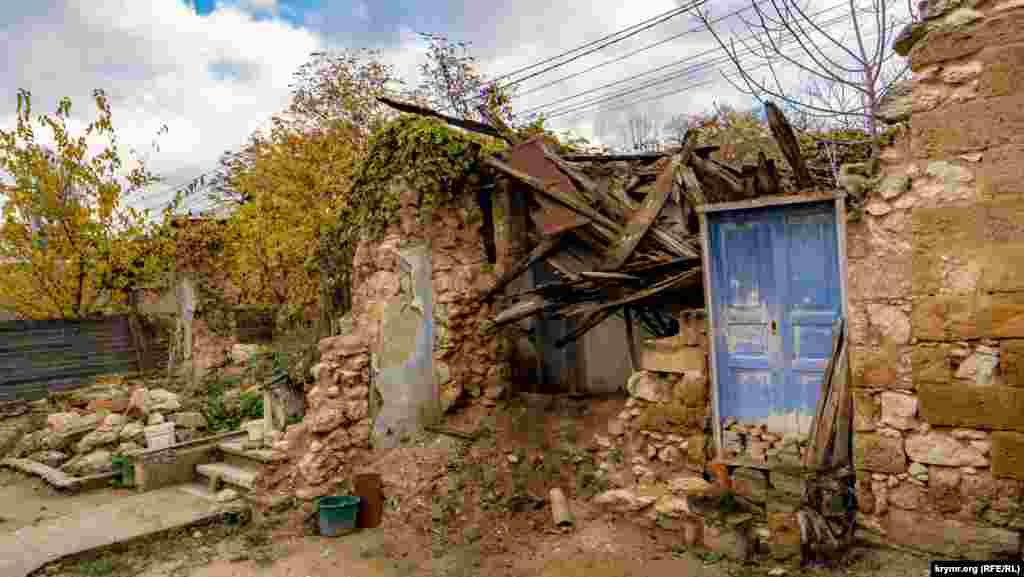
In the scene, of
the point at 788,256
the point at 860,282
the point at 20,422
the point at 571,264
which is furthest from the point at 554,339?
the point at 20,422

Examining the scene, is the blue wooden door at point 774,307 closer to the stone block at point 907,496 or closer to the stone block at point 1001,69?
the stone block at point 907,496

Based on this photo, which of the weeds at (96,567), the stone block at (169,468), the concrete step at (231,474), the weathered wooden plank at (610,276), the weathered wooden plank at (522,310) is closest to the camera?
the weeds at (96,567)

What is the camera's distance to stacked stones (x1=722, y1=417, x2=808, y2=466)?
5.20 m

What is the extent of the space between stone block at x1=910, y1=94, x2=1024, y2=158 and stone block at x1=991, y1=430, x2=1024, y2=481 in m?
1.79

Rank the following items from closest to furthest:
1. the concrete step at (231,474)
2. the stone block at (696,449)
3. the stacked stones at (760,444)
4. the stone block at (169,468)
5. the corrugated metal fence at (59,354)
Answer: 1. the stacked stones at (760,444)
2. the stone block at (696,449)
3. the concrete step at (231,474)
4. the stone block at (169,468)
5. the corrugated metal fence at (59,354)

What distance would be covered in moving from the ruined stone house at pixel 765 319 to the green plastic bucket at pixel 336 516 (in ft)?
1.83

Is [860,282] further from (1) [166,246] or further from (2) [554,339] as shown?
(1) [166,246]

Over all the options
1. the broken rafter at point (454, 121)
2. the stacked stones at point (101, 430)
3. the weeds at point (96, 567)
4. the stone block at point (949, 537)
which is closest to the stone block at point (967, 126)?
the stone block at point (949, 537)

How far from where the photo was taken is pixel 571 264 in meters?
7.11

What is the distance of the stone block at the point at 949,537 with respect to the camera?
423 centimetres

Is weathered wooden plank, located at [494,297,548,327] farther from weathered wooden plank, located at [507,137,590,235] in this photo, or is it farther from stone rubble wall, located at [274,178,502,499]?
weathered wooden plank, located at [507,137,590,235]

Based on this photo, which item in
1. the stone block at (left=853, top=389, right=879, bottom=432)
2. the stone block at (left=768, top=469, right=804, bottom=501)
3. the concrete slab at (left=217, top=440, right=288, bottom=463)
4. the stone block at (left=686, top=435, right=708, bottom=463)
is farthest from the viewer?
the concrete slab at (left=217, top=440, right=288, bottom=463)

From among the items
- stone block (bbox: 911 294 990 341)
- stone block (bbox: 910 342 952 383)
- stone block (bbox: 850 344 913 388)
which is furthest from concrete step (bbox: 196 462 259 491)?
stone block (bbox: 911 294 990 341)

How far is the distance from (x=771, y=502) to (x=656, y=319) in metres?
2.14
